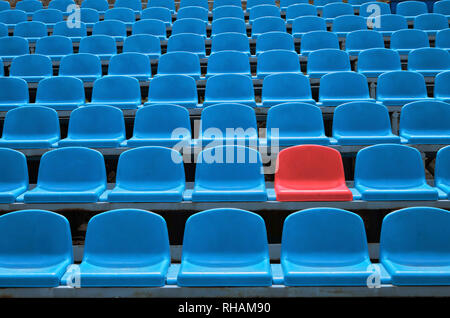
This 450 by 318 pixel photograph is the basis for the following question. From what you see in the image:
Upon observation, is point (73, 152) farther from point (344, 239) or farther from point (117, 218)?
point (344, 239)

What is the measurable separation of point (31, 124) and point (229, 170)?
1.41 meters

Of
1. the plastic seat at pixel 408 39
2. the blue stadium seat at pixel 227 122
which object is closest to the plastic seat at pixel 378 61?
the plastic seat at pixel 408 39

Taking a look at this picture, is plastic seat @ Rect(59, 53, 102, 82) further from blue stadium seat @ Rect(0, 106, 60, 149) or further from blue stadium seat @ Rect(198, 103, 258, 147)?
blue stadium seat @ Rect(198, 103, 258, 147)

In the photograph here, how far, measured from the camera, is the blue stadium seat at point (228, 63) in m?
3.69

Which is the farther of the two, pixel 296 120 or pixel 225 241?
pixel 296 120

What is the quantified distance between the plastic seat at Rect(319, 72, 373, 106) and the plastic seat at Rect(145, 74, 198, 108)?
0.95m

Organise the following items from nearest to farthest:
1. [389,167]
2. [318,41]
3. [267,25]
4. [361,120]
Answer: [389,167] < [361,120] < [318,41] < [267,25]

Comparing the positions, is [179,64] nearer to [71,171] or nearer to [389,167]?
[71,171]

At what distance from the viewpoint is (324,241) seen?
6.27 feet

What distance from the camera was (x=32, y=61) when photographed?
12.3 ft

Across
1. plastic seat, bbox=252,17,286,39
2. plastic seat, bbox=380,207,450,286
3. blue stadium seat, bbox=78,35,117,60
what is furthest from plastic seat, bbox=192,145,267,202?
plastic seat, bbox=252,17,286,39

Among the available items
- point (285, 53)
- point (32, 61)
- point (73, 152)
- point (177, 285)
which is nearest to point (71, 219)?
point (73, 152)

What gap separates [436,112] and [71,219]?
7.57 ft

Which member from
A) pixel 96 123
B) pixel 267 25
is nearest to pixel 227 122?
pixel 96 123
